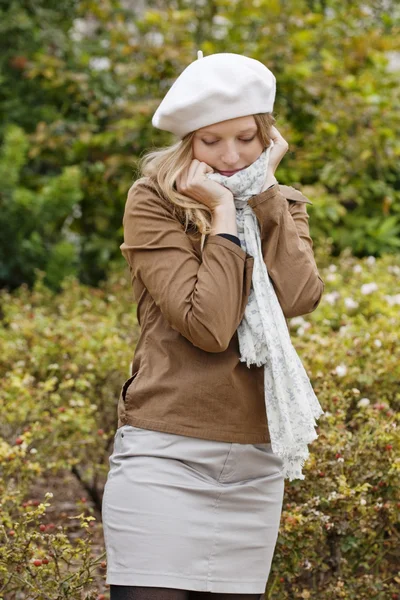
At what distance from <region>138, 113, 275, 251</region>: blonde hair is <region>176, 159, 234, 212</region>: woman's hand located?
0.02 m

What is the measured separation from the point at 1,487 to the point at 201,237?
4.90 feet

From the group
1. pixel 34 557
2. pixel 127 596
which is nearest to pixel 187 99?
pixel 127 596

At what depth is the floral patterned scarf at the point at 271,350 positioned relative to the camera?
227 centimetres

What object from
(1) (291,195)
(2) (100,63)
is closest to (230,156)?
(1) (291,195)

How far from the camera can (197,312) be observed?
2158 millimetres

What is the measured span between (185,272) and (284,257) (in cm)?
29

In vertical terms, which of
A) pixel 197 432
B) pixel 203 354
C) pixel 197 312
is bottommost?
pixel 197 432

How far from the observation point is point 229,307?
7.24 feet

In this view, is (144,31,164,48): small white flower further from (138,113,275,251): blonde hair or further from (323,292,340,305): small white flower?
(138,113,275,251): blonde hair

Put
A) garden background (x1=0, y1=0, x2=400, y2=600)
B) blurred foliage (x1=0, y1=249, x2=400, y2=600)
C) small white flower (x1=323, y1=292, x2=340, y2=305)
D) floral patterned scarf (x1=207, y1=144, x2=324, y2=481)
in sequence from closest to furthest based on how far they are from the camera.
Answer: floral patterned scarf (x1=207, y1=144, x2=324, y2=481), blurred foliage (x1=0, y1=249, x2=400, y2=600), garden background (x1=0, y1=0, x2=400, y2=600), small white flower (x1=323, y1=292, x2=340, y2=305)

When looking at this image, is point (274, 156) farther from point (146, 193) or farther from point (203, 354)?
point (203, 354)

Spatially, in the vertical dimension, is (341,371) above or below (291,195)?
below

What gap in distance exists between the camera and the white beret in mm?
2307

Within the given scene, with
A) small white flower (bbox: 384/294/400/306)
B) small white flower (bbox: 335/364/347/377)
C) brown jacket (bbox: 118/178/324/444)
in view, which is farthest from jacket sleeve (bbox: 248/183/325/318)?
small white flower (bbox: 384/294/400/306)
